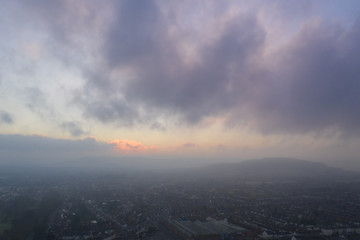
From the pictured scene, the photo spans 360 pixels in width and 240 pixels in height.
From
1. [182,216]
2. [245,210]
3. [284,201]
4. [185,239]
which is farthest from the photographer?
[284,201]

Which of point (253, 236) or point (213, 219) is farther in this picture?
point (213, 219)

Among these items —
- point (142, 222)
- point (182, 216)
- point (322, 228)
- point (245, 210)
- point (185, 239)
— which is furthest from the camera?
Answer: point (245, 210)

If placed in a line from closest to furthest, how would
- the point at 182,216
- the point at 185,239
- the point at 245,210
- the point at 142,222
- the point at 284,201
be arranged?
the point at 185,239, the point at 142,222, the point at 182,216, the point at 245,210, the point at 284,201

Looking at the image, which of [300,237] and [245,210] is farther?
[245,210]

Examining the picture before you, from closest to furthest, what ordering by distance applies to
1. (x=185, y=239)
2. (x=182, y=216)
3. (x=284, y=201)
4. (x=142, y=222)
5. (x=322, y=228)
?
(x=185, y=239)
(x=322, y=228)
(x=142, y=222)
(x=182, y=216)
(x=284, y=201)

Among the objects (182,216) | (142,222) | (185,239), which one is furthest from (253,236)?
(142,222)

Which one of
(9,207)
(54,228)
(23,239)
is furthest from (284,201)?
(9,207)

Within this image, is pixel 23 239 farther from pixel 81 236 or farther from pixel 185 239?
pixel 185 239

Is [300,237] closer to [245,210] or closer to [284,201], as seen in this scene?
[245,210]

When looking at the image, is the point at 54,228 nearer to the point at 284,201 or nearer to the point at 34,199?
the point at 34,199
